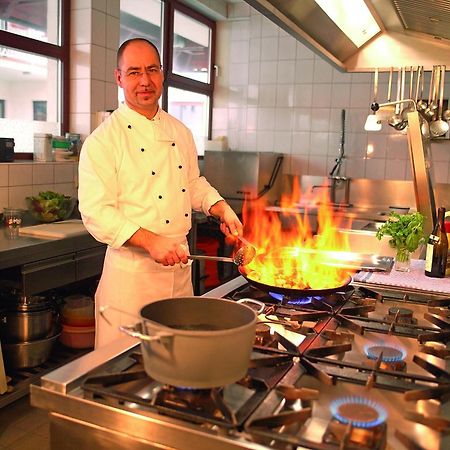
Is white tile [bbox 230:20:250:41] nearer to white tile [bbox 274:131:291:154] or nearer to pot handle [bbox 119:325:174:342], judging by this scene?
white tile [bbox 274:131:291:154]

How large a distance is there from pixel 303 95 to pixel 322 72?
0.28 metres

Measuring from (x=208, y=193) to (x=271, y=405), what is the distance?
1.28 meters

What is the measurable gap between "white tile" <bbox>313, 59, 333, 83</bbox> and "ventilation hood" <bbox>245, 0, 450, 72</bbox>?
2970 millimetres

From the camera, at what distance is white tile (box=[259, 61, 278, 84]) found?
534 centimetres

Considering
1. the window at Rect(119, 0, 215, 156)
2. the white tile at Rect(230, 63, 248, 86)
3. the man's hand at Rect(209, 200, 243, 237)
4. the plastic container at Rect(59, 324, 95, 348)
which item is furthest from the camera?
the white tile at Rect(230, 63, 248, 86)

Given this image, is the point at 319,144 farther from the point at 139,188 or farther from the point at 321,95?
the point at 139,188

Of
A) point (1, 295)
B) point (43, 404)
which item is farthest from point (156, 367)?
point (1, 295)

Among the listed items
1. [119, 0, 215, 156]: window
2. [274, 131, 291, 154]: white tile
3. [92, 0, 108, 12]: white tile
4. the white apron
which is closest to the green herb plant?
the white apron

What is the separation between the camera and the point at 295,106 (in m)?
5.30

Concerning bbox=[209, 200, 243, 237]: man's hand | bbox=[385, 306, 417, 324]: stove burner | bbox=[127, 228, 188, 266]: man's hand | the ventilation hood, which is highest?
the ventilation hood

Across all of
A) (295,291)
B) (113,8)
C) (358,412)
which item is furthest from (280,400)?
(113,8)

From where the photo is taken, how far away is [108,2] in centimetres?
389

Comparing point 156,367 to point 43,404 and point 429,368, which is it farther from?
point 429,368

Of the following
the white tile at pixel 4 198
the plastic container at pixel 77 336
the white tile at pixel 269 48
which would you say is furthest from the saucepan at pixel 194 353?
the white tile at pixel 269 48
